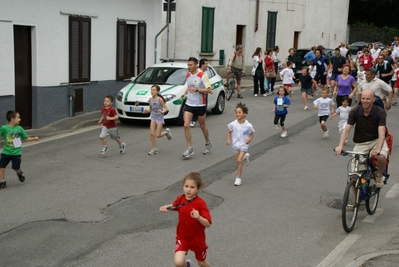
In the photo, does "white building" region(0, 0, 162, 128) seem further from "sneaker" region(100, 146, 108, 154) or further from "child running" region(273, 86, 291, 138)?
"child running" region(273, 86, 291, 138)

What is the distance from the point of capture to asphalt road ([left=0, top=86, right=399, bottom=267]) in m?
7.15

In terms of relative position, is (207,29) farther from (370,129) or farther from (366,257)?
(366,257)

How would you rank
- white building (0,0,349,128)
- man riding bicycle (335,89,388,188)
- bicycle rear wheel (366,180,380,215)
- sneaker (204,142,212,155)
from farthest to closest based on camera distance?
1. white building (0,0,349,128)
2. sneaker (204,142,212,155)
3. bicycle rear wheel (366,180,380,215)
4. man riding bicycle (335,89,388,188)

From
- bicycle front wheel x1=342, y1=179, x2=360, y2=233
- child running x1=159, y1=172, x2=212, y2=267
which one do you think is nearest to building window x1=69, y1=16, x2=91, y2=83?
bicycle front wheel x1=342, y1=179, x2=360, y2=233

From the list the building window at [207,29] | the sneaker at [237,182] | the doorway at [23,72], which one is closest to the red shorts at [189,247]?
the sneaker at [237,182]

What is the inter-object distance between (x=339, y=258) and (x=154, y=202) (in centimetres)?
309

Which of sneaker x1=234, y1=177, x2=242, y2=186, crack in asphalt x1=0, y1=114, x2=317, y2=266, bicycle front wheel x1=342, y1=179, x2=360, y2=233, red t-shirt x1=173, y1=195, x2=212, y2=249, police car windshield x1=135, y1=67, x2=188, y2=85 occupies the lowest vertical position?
crack in asphalt x1=0, y1=114, x2=317, y2=266

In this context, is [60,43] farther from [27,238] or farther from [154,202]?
[27,238]

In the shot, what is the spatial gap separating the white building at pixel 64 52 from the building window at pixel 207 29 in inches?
312

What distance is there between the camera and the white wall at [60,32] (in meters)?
14.8

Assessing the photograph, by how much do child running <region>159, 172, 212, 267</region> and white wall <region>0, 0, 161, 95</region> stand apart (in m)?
9.84

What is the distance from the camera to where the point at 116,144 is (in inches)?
540

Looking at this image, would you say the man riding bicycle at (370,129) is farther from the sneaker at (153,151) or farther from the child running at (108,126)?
the child running at (108,126)

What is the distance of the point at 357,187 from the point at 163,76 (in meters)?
9.90
